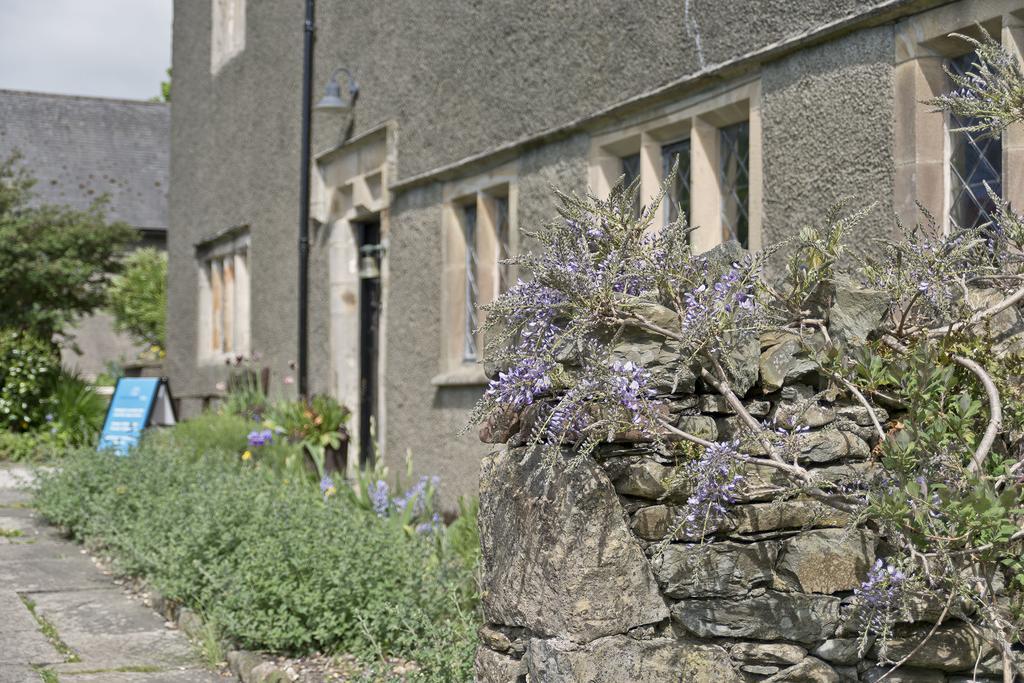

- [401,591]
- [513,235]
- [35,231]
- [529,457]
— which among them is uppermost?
[35,231]

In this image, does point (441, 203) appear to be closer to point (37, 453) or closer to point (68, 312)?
point (37, 453)

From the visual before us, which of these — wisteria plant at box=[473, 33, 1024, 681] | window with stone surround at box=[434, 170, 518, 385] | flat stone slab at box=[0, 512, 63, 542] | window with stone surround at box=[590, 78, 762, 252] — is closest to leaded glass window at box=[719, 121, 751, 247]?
window with stone surround at box=[590, 78, 762, 252]

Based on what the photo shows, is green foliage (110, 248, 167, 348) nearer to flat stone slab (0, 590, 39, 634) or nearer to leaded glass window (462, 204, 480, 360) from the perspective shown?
leaded glass window (462, 204, 480, 360)

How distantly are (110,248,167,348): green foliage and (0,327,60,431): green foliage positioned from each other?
311 inches

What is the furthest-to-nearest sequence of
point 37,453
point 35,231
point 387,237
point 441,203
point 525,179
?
point 35,231 < point 37,453 < point 387,237 < point 441,203 < point 525,179

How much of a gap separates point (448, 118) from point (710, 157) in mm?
2962

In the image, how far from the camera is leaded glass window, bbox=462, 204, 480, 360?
855 centimetres

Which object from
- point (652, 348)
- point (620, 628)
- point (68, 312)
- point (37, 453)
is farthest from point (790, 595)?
point (68, 312)

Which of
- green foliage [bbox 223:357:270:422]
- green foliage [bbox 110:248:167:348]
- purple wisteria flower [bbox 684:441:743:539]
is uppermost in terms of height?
green foliage [bbox 110:248:167:348]

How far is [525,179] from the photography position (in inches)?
301

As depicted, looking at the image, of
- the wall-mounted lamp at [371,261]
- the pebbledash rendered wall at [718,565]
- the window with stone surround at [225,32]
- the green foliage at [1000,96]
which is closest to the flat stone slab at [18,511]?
the wall-mounted lamp at [371,261]

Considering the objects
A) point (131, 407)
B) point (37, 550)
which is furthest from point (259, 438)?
point (131, 407)

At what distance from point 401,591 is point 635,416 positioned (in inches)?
87.3

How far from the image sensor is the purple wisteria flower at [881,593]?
2973 mm
